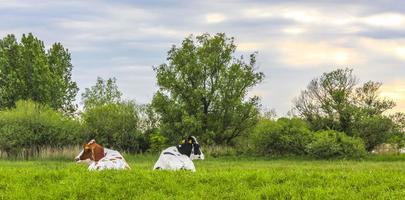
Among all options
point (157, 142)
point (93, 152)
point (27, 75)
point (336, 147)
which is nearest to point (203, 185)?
point (93, 152)

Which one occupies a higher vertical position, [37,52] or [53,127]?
[37,52]

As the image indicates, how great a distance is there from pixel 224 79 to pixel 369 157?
11.4m

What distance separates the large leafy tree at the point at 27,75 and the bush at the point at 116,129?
21288 mm

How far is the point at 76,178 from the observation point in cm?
1585

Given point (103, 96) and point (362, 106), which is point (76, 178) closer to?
point (362, 106)

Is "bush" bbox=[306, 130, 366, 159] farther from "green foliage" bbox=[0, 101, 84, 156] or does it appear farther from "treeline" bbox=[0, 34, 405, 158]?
"green foliage" bbox=[0, 101, 84, 156]

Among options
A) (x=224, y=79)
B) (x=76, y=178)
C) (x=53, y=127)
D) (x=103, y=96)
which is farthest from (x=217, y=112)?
(x=103, y=96)

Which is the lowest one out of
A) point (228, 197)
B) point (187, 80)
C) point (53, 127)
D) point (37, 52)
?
point (228, 197)

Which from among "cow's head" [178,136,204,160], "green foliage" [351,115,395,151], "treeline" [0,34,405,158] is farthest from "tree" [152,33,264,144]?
"cow's head" [178,136,204,160]

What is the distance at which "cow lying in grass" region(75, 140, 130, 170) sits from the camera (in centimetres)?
1770

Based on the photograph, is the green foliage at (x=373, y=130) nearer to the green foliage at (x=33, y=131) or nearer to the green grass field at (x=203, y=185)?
the green foliage at (x=33, y=131)

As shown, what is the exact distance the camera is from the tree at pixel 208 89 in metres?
43.1

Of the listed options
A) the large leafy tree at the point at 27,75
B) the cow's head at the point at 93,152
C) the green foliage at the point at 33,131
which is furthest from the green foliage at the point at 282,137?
the large leafy tree at the point at 27,75

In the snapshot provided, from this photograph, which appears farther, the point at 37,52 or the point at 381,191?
the point at 37,52
